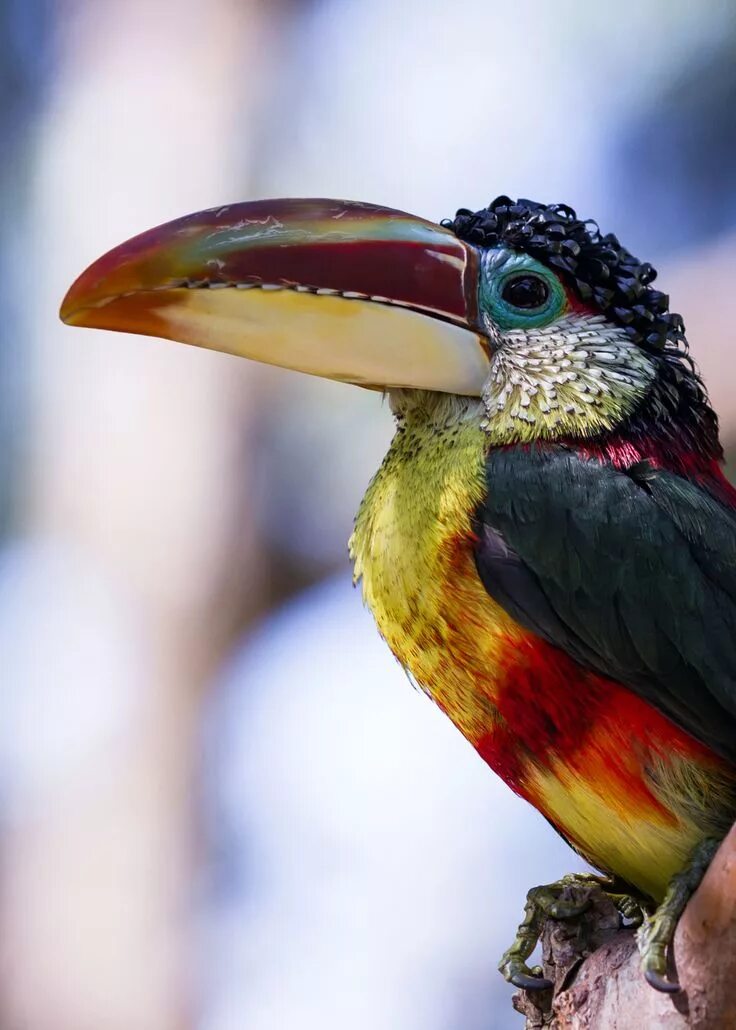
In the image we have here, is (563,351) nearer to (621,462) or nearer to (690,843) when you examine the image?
(621,462)

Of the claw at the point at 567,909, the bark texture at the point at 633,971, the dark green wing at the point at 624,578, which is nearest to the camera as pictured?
the bark texture at the point at 633,971

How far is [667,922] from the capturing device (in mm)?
817

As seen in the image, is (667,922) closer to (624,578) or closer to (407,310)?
(624,578)

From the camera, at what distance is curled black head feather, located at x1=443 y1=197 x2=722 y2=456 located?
998 mm

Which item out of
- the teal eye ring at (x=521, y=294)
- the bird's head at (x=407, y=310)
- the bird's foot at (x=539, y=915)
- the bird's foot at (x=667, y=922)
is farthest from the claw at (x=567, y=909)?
the teal eye ring at (x=521, y=294)

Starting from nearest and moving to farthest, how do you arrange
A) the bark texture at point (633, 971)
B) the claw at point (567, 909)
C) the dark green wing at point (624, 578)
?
the bark texture at point (633, 971) < the dark green wing at point (624, 578) < the claw at point (567, 909)

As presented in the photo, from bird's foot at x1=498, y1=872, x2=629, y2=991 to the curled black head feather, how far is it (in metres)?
0.42

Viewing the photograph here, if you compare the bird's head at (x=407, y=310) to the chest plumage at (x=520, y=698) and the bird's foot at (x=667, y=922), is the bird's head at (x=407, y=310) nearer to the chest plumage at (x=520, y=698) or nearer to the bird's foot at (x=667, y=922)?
the chest plumage at (x=520, y=698)

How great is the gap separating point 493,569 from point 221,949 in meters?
1.07

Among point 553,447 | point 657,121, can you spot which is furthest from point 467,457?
point 657,121

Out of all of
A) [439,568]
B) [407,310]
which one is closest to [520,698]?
[439,568]

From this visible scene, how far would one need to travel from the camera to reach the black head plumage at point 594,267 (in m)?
1.00

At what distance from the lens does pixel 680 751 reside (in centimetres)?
89

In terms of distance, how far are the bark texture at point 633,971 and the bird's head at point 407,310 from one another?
0.39m
